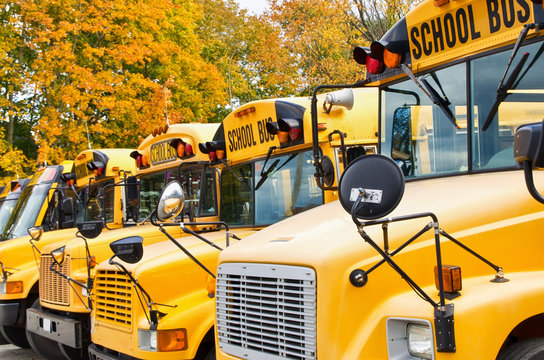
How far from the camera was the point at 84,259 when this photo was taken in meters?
6.38

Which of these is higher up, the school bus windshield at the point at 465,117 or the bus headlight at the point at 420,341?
the school bus windshield at the point at 465,117

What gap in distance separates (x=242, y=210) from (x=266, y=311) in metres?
2.88

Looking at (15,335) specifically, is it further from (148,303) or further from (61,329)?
(148,303)

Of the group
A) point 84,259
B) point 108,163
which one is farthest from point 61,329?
point 108,163

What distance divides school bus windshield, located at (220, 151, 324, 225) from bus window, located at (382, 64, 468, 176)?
93 cm

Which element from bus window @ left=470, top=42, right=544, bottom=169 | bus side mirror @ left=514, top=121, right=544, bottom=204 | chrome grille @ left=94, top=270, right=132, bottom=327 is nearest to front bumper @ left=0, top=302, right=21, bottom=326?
chrome grille @ left=94, top=270, right=132, bottom=327

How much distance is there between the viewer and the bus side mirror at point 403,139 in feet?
12.8

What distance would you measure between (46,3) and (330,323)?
13.7 m

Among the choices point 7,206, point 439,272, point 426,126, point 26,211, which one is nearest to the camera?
point 439,272

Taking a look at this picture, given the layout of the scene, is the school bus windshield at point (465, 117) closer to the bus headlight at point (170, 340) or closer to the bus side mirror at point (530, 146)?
the bus side mirror at point (530, 146)

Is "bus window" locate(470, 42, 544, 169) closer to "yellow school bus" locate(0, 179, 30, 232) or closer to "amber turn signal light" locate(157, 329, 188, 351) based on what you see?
"amber turn signal light" locate(157, 329, 188, 351)

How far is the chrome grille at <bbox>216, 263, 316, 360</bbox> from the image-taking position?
9.06ft

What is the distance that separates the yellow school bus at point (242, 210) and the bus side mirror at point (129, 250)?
103 millimetres

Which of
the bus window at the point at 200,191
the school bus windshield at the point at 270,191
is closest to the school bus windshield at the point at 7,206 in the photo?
the bus window at the point at 200,191
